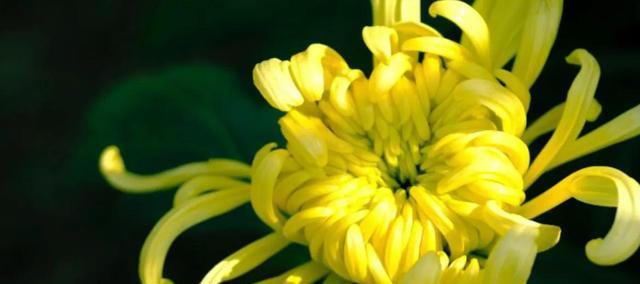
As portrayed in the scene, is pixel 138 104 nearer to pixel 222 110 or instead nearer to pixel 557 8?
pixel 222 110

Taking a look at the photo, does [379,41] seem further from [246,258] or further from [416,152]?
[246,258]

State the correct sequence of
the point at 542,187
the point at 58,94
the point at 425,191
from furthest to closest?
the point at 58,94 → the point at 542,187 → the point at 425,191

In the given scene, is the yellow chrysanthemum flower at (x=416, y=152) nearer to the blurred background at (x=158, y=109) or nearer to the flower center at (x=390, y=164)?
the flower center at (x=390, y=164)

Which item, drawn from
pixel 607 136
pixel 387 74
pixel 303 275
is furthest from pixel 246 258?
pixel 607 136

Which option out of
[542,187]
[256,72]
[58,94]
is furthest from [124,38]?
[256,72]

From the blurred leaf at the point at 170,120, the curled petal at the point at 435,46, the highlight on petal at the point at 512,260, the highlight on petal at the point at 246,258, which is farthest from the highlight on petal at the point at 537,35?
the blurred leaf at the point at 170,120

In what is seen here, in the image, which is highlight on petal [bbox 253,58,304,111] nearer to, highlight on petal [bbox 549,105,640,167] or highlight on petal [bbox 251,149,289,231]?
highlight on petal [bbox 251,149,289,231]
